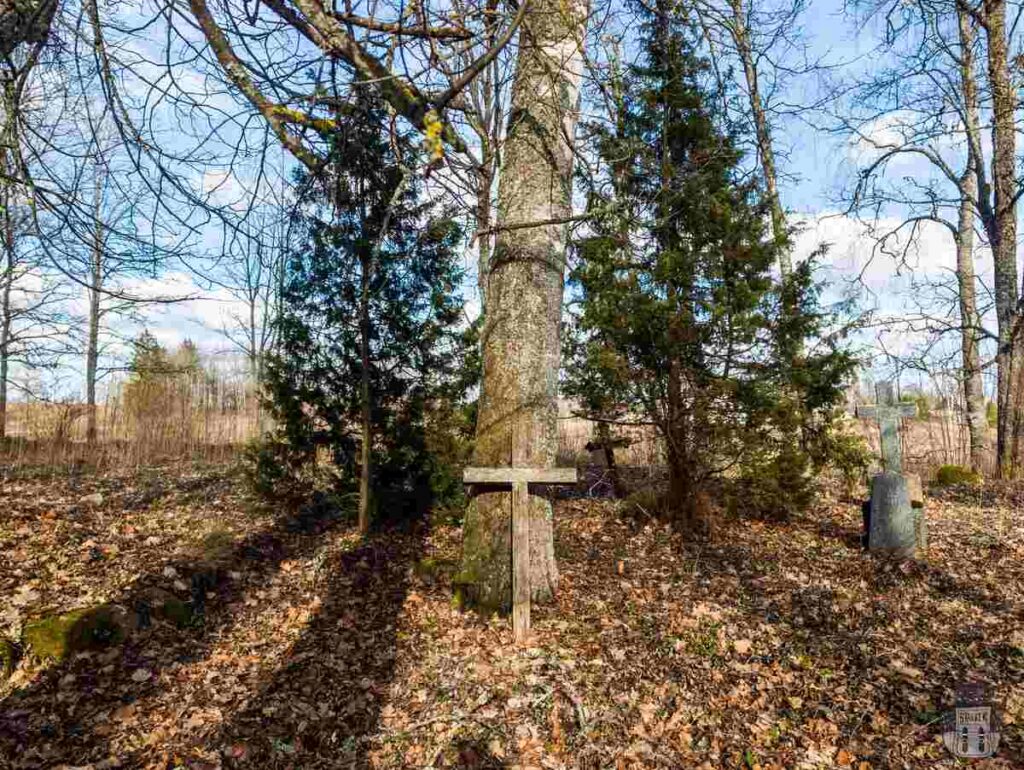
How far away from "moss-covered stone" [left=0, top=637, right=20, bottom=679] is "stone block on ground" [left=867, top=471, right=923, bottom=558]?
21.7 ft

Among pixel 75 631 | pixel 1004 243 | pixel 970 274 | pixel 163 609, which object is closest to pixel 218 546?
pixel 163 609

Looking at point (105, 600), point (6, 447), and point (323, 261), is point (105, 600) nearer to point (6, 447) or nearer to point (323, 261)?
point (323, 261)

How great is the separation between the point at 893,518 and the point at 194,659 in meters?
5.78

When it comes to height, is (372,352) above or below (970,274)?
below

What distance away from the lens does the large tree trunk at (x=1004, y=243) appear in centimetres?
1003

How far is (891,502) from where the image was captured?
566 cm

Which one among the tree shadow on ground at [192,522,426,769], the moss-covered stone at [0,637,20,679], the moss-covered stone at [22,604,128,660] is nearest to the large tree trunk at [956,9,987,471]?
the tree shadow on ground at [192,522,426,769]

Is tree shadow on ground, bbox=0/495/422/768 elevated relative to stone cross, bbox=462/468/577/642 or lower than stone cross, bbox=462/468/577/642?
lower

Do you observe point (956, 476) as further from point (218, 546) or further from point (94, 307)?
point (94, 307)

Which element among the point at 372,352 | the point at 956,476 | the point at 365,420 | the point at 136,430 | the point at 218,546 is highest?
the point at 372,352

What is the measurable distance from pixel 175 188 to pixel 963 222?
14.0 metres

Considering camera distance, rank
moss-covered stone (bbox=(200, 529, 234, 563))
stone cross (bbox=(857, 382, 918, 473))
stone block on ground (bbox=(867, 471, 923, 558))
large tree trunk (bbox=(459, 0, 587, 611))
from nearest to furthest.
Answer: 1. large tree trunk (bbox=(459, 0, 587, 611))
2. moss-covered stone (bbox=(200, 529, 234, 563))
3. stone block on ground (bbox=(867, 471, 923, 558))
4. stone cross (bbox=(857, 382, 918, 473))

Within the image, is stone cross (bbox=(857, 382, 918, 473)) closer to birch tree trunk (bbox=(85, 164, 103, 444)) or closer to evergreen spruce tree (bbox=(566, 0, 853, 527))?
evergreen spruce tree (bbox=(566, 0, 853, 527))

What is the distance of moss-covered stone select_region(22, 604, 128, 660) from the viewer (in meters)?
3.79
